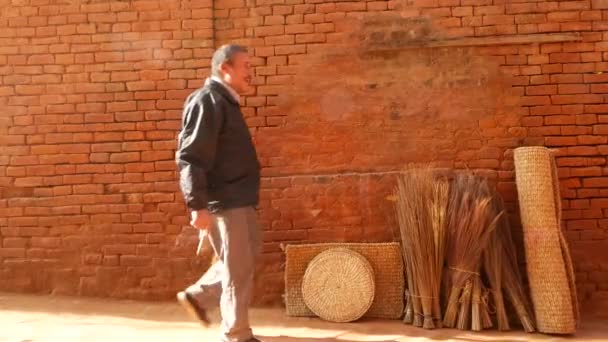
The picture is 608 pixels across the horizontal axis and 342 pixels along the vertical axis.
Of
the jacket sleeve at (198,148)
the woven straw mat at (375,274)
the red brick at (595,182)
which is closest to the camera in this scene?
the jacket sleeve at (198,148)

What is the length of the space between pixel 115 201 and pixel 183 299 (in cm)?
151

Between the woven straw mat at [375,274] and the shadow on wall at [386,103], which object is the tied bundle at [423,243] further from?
the shadow on wall at [386,103]

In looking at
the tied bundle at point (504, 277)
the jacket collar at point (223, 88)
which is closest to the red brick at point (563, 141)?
the tied bundle at point (504, 277)

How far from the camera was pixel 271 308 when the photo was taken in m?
4.17

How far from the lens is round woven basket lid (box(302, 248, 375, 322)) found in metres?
3.73

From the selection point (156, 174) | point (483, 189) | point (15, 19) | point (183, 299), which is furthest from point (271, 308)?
point (15, 19)

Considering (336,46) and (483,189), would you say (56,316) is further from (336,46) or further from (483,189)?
(483,189)

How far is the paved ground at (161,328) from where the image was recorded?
3424mm

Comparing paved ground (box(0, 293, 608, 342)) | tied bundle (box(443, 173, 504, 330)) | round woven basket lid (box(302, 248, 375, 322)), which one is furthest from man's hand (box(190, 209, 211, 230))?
tied bundle (box(443, 173, 504, 330))

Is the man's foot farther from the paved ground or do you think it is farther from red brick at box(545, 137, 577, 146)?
red brick at box(545, 137, 577, 146)

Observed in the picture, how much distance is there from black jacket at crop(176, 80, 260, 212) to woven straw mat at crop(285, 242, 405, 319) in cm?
112

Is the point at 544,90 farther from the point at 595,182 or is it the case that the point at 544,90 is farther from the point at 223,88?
the point at 223,88

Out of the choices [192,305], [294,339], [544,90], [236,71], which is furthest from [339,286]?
[544,90]

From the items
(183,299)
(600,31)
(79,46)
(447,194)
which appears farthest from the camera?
(79,46)
